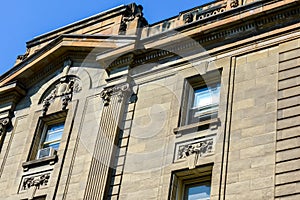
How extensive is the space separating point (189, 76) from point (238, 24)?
2.24m

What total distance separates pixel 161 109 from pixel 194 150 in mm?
2350

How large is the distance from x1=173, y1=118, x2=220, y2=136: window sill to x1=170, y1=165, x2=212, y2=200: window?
136 cm

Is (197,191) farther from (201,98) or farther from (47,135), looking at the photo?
(47,135)

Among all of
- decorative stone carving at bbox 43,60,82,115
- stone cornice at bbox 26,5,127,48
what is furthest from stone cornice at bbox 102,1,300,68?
stone cornice at bbox 26,5,127,48

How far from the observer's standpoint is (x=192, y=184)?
68.8 feet

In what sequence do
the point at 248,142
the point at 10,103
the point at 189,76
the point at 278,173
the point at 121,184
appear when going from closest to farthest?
1. the point at 278,173
2. the point at 248,142
3. the point at 121,184
4. the point at 189,76
5. the point at 10,103

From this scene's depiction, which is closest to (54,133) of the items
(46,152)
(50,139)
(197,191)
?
(50,139)

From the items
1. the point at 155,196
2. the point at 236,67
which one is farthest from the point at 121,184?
the point at 236,67

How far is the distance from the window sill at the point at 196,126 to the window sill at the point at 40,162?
14.6ft

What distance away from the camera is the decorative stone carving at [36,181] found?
77.0 feet

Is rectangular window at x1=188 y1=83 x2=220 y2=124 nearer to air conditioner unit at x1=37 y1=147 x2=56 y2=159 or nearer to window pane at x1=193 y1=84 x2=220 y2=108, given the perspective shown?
window pane at x1=193 y1=84 x2=220 y2=108

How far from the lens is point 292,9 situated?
2200 cm

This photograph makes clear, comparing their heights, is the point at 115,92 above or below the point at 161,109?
above

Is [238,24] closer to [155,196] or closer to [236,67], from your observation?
[236,67]
